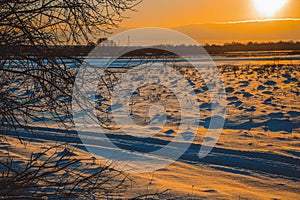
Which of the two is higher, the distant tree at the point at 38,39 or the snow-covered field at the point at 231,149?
the distant tree at the point at 38,39

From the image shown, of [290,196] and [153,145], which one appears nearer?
[290,196]

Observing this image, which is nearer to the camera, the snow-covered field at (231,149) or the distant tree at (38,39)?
the distant tree at (38,39)

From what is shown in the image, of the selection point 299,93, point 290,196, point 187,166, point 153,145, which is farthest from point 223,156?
point 299,93

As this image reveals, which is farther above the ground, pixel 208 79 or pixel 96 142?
pixel 208 79

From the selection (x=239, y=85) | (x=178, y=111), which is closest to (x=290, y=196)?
(x=178, y=111)

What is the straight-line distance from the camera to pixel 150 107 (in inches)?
450

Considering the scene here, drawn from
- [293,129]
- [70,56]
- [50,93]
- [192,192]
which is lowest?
[192,192]

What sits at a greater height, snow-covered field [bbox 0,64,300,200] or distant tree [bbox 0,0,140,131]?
distant tree [bbox 0,0,140,131]

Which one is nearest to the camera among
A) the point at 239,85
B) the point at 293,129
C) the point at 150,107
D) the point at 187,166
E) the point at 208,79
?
the point at 187,166

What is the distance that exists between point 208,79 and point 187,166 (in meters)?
11.3

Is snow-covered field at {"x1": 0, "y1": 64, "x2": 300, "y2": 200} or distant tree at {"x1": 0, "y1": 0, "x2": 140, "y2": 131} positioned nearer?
distant tree at {"x1": 0, "y1": 0, "x2": 140, "y2": 131}

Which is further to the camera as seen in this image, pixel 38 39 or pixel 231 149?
pixel 231 149

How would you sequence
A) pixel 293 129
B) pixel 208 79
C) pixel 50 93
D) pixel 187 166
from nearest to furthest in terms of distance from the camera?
pixel 50 93, pixel 187 166, pixel 293 129, pixel 208 79

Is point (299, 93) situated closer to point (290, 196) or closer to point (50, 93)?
point (290, 196)
